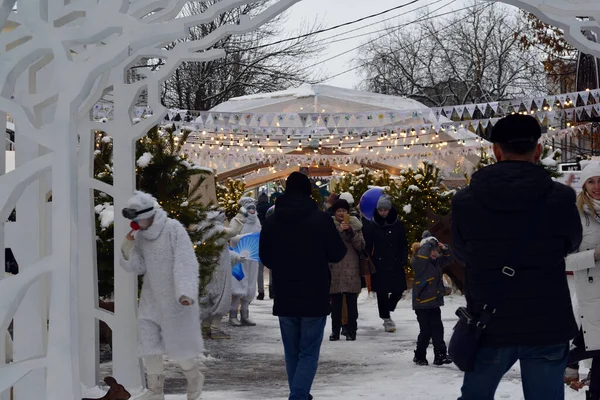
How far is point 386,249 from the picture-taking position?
43.6 ft

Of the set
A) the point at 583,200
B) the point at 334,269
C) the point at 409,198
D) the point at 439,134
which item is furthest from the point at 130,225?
the point at 439,134

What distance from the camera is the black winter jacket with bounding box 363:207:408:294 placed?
13.3 meters

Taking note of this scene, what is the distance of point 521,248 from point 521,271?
10cm

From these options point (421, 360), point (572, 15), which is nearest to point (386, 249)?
point (421, 360)

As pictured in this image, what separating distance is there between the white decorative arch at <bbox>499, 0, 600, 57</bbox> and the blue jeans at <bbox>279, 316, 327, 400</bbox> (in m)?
2.82

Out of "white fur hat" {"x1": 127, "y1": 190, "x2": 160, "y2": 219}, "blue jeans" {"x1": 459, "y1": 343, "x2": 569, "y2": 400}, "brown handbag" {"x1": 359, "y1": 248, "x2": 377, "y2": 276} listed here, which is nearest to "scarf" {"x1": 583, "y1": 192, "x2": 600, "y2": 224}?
"blue jeans" {"x1": 459, "y1": 343, "x2": 569, "y2": 400}

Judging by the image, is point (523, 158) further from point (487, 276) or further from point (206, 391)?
point (206, 391)

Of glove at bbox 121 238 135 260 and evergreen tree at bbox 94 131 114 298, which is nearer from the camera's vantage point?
glove at bbox 121 238 135 260

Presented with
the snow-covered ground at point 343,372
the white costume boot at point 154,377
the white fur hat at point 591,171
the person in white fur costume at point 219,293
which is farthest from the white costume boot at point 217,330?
the white fur hat at point 591,171

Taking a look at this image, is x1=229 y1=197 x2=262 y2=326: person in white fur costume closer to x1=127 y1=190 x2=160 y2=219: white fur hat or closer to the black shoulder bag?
x1=127 y1=190 x2=160 y2=219: white fur hat

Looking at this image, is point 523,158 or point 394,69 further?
point 394,69

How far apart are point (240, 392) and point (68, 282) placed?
13.2 feet

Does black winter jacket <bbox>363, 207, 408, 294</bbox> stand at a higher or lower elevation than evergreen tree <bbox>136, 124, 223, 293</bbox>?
lower

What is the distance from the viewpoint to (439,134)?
23172mm
